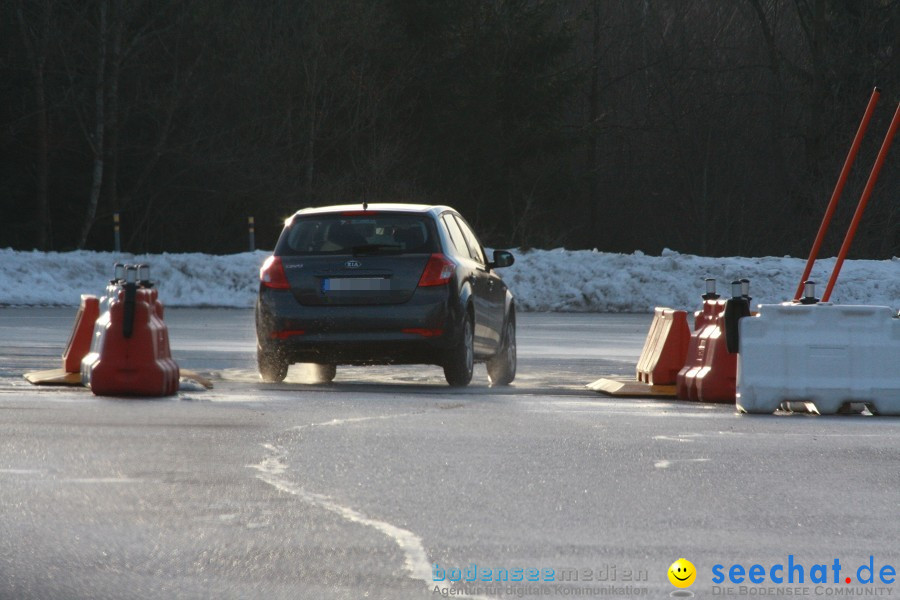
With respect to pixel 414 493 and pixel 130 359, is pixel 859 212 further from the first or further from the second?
pixel 414 493

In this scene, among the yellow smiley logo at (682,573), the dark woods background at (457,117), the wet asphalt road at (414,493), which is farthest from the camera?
the dark woods background at (457,117)

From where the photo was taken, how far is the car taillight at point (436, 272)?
1404 centimetres

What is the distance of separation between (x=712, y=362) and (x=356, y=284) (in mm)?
3026

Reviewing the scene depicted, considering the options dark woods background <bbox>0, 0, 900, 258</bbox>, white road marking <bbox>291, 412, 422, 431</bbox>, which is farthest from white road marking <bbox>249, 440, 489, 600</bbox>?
dark woods background <bbox>0, 0, 900, 258</bbox>

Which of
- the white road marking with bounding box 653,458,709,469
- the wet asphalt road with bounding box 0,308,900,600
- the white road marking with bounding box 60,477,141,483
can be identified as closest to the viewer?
the wet asphalt road with bounding box 0,308,900,600

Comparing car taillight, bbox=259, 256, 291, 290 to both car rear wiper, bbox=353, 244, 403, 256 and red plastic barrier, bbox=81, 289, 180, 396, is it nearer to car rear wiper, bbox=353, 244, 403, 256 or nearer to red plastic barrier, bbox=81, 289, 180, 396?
car rear wiper, bbox=353, 244, 403, 256

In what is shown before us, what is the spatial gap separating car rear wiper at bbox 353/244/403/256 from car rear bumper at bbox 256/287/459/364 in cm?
47

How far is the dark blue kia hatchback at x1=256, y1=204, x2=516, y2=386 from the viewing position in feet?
45.7

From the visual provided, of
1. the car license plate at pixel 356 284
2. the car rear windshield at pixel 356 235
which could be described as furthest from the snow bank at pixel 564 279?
the car license plate at pixel 356 284

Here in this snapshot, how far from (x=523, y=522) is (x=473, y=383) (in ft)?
27.3

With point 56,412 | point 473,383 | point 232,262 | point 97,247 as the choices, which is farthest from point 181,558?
point 97,247

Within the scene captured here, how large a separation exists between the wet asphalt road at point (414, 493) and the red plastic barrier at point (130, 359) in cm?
26

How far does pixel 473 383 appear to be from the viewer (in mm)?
15461

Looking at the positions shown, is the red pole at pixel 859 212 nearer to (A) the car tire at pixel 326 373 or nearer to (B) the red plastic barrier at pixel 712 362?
(B) the red plastic barrier at pixel 712 362
